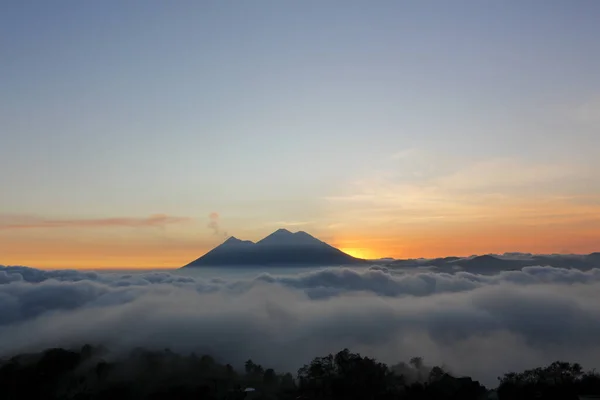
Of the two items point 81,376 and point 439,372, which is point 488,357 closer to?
point 439,372

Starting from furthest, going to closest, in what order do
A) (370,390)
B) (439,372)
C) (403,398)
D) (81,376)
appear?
(81,376), (439,372), (370,390), (403,398)

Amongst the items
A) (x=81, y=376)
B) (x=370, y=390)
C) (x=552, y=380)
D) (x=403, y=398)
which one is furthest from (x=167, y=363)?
(x=552, y=380)

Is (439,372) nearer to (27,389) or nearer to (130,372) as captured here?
(130,372)

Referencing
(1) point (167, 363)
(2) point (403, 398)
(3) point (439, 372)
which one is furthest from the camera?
(1) point (167, 363)

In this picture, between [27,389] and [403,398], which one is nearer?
[403,398]

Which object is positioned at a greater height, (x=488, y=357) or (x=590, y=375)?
(x=590, y=375)

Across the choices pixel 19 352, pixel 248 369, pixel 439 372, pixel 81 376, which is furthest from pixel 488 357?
pixel 19 352
